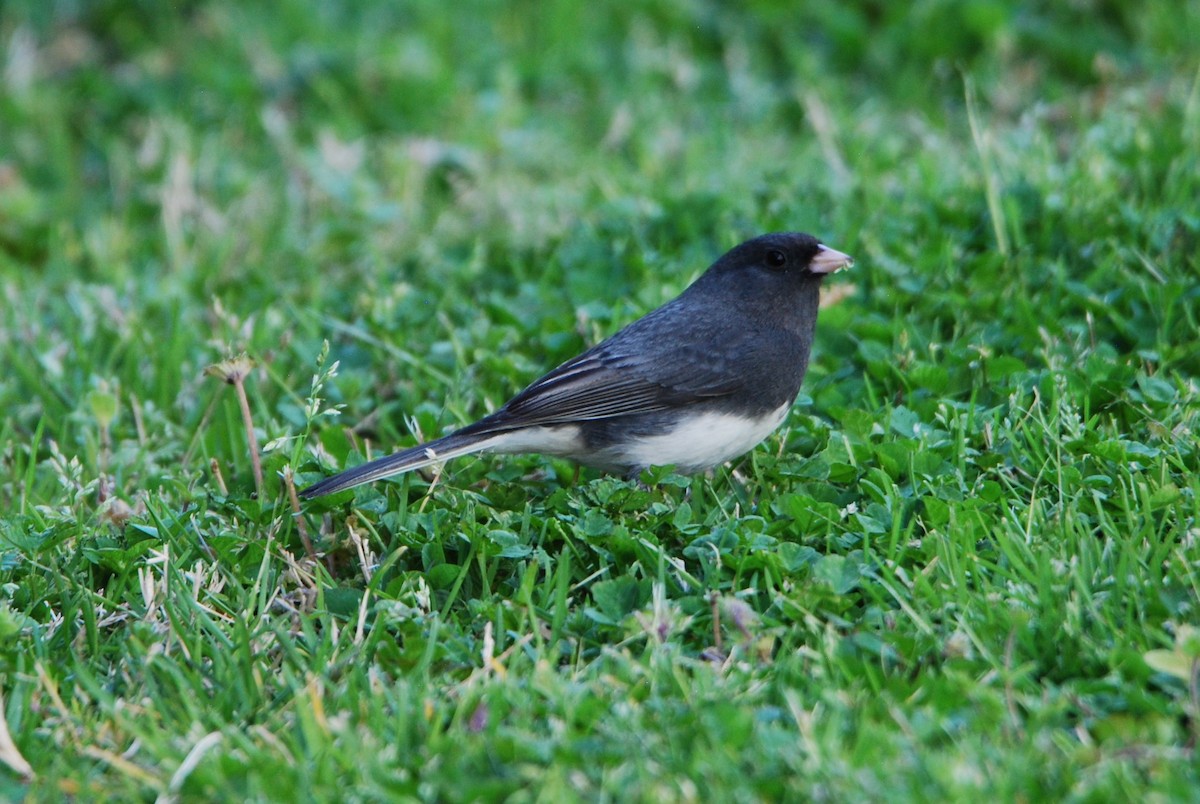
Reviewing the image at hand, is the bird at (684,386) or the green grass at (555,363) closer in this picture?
the green grass at (555,363)

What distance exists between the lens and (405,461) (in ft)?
10.9

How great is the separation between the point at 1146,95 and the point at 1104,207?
1.39 metres

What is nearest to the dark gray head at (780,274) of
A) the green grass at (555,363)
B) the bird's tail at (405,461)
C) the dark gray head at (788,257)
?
the dark gray head at (788,257)

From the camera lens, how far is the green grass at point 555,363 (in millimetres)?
2449

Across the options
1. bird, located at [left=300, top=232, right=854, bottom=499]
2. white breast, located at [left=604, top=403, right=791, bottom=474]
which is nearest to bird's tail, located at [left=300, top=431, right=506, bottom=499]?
bird, located at [left=300, top=232, right=854, bottom=499]

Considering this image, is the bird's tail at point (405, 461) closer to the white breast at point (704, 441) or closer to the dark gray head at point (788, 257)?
the white breast at point (704, 441)

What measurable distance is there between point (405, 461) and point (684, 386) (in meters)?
0.75

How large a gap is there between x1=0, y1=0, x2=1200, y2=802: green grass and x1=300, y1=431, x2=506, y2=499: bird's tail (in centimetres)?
10

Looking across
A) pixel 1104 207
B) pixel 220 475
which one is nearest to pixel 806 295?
pixel 1104 207

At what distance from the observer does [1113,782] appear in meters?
2.15

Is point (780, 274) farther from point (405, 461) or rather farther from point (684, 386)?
point (405, 461)

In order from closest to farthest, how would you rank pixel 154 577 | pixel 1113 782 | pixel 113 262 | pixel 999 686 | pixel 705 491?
pixel 1113 782 → pixel 999 686 → pixel 154 577 → pixel 705 491 → pixel 113 262

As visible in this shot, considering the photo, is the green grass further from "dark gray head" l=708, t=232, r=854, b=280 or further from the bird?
"dark gray head" l=708, t=232, r=854, b=280

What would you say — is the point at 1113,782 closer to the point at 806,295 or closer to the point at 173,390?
the point at 806,295
